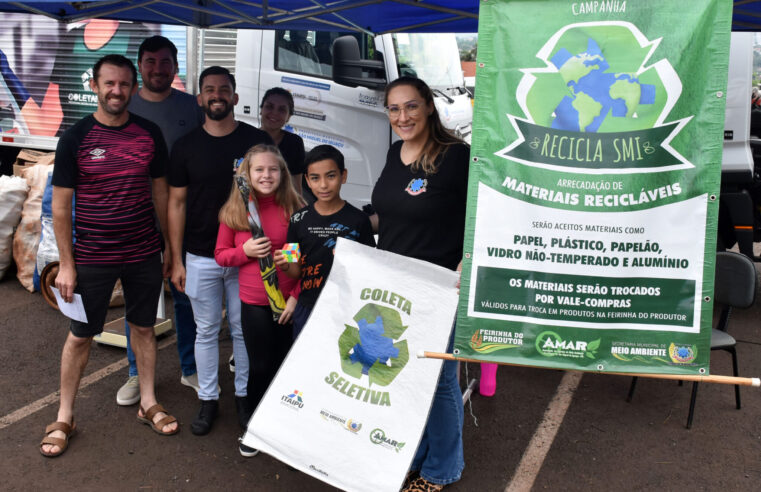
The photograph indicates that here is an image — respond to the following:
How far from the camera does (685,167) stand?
2248 millimetres

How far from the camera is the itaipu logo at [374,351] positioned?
9.22ft

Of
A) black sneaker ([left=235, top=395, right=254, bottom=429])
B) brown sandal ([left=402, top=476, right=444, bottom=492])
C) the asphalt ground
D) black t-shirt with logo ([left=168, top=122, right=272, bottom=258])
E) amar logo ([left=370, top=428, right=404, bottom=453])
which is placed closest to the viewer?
amar logo ([left=370, top=428, right=404, bottom=453])

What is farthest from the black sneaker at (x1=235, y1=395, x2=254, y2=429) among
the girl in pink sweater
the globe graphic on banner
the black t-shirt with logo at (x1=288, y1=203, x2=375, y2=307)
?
the globe graphic on banner

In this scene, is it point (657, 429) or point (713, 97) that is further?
point (657, 429)

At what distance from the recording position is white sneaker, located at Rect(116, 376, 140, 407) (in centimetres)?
412

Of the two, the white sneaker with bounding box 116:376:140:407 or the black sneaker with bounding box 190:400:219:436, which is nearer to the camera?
the black sneaker with bounding box 190:400:219:436

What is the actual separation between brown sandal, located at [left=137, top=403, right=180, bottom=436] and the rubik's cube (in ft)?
4.47

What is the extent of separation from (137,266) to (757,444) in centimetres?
361

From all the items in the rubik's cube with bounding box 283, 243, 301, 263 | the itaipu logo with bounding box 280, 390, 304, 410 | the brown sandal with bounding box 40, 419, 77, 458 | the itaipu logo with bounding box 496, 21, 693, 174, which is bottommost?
the brown sandal with bounding box 40, 419, 77, 458

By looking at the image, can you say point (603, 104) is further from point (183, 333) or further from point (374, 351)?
point (183, 333)

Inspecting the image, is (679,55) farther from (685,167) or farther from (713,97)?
(685,167)

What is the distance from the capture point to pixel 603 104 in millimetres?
2279

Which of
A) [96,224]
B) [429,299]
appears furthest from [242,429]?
[429,299]

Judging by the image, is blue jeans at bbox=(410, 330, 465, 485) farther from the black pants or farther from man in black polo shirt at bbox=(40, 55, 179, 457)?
man in black polo shirt at bbox=(40, 55, 179, 457)
